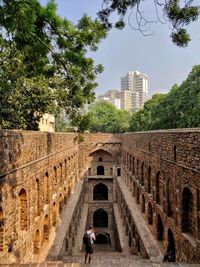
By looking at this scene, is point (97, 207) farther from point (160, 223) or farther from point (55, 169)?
point (160, 223)

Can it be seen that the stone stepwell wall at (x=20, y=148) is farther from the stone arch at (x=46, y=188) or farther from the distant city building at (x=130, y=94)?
the distant city building at (x=130, y=94)

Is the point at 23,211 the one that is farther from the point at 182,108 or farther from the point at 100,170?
the point at 100,170

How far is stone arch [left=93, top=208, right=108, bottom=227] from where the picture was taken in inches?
1454

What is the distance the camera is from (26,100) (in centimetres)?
2070

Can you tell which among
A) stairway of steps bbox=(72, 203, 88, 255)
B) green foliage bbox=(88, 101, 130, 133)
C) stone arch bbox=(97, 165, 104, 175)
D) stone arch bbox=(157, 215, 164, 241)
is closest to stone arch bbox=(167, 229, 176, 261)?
stone arch bbox=(157, 215, 164, 241)

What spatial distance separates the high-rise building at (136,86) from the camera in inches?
6343

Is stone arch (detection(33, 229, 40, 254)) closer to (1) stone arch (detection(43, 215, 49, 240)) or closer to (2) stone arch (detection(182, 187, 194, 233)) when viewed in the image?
(1) stone arch (detection(43, 215, 49, 240))

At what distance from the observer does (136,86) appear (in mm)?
168375

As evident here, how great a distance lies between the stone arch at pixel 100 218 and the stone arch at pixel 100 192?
226 cm

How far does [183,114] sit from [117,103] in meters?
128

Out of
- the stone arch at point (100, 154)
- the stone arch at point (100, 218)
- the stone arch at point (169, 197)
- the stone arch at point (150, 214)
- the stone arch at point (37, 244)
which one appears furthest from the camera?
the stone arch at point (100, 154)

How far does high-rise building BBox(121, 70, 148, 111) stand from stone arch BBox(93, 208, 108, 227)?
12400cm

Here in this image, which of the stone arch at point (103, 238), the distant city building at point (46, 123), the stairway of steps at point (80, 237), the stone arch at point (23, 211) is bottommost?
the stone arch at point (103, 238)

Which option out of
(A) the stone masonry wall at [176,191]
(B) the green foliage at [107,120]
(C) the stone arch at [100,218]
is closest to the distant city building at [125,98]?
(B) the green foliage at [107,120]
